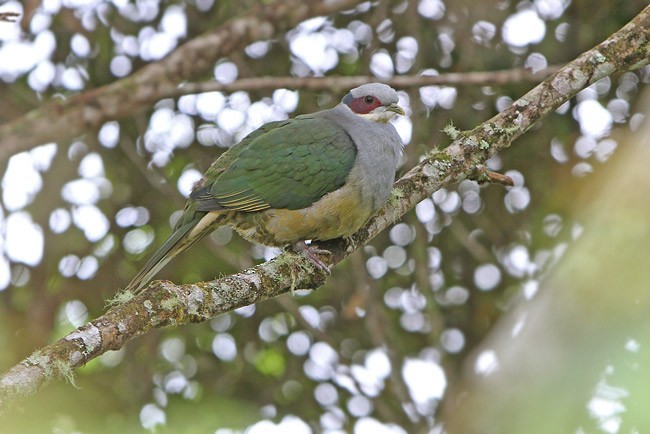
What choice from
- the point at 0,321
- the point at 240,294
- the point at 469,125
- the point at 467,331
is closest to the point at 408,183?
the point at 240,294

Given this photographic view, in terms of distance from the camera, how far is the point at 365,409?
580 cm

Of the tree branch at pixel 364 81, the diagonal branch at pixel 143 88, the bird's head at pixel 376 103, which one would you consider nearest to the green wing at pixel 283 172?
the bird's head at pixel 376 103

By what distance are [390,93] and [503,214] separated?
A: 172 cm

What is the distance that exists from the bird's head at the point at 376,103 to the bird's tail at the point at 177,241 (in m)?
1.09

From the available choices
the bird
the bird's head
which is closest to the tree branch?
the bird's head

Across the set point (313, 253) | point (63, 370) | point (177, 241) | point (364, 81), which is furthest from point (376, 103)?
point (63, 370)

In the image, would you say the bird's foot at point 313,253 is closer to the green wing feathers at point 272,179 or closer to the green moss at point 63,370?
the green wing feathers at point 272,179

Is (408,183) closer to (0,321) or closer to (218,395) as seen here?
(218,395)

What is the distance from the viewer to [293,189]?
4.33 meters

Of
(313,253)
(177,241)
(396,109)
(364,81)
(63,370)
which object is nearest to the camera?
(63,370)

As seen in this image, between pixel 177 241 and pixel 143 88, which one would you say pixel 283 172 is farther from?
pixel 143 88

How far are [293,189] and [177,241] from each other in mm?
649

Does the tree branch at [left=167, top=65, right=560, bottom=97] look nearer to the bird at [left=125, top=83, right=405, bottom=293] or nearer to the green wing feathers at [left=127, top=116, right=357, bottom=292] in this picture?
the bird at [left=125, top=83, right=405, bottom=293]

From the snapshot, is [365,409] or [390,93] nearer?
[390,93]
